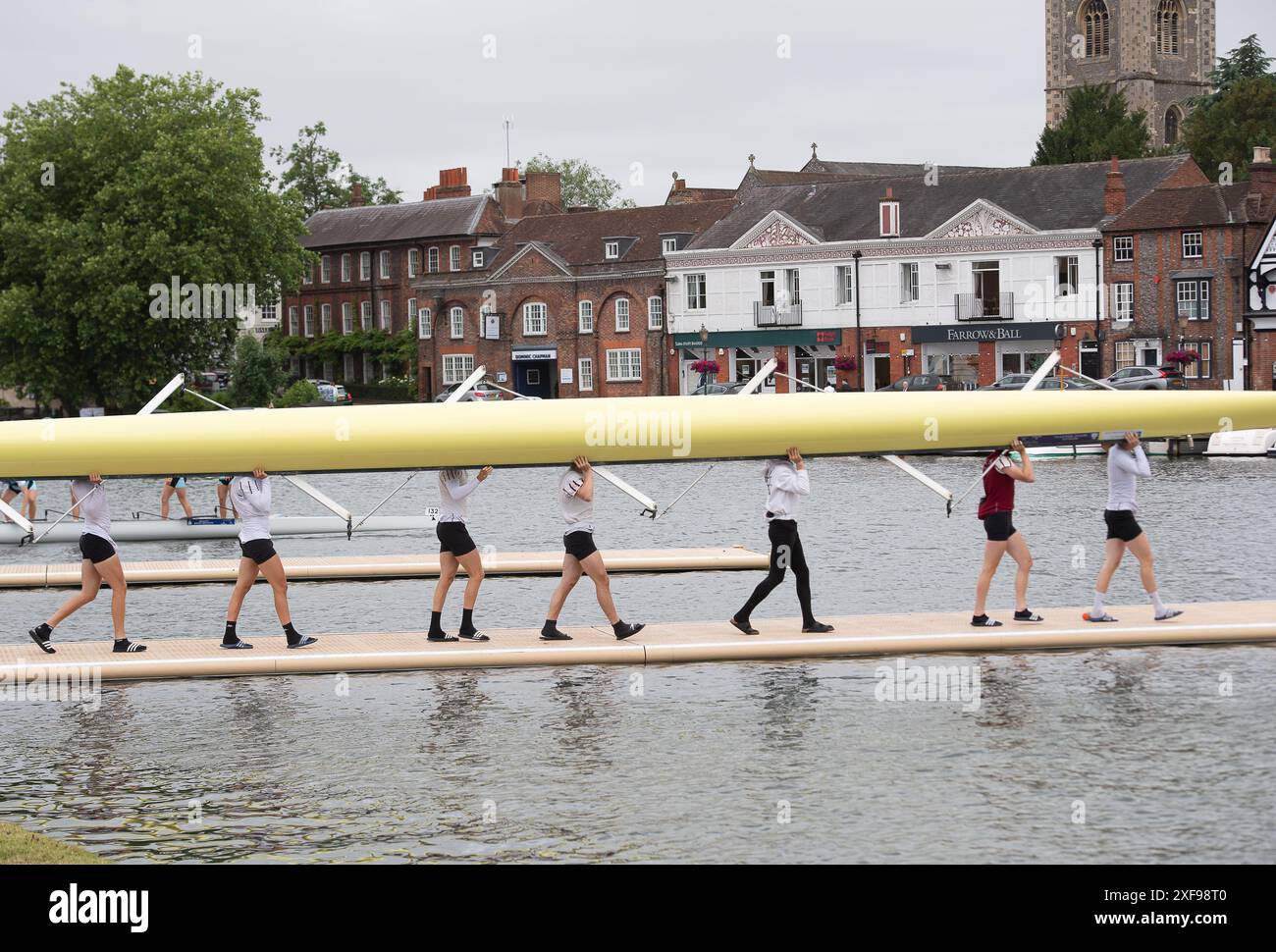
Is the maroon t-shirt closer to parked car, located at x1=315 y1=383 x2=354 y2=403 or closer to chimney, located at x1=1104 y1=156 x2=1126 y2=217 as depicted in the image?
chimney, located at x1=1104 y1=156 x2=1126 y2=217

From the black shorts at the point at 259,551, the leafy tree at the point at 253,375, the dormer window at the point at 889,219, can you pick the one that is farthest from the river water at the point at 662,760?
the leafy tree at the point at 253,375

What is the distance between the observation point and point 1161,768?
33.2 ft

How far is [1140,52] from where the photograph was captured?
12131cm

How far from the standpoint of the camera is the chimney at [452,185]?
98.6m

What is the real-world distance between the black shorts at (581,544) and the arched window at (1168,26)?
394 feet

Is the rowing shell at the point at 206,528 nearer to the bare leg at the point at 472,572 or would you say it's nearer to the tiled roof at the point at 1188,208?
the bare leg at the point at 472,572

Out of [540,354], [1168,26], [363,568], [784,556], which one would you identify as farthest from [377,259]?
[784,556]

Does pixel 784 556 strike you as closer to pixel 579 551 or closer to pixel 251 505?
pixel 579 551

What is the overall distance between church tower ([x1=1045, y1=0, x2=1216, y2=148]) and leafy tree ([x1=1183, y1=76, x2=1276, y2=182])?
35.1 metres

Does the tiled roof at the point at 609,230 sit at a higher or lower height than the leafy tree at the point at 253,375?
higher

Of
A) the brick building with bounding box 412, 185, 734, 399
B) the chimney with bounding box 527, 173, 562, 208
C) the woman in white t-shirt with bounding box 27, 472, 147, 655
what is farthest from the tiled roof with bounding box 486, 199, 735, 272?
the woman in white t-shirt with bounding box 27, 472, 147, 655

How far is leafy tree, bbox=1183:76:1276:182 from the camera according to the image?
82688 millimetres

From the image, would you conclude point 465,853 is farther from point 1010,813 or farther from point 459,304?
point 459,304
